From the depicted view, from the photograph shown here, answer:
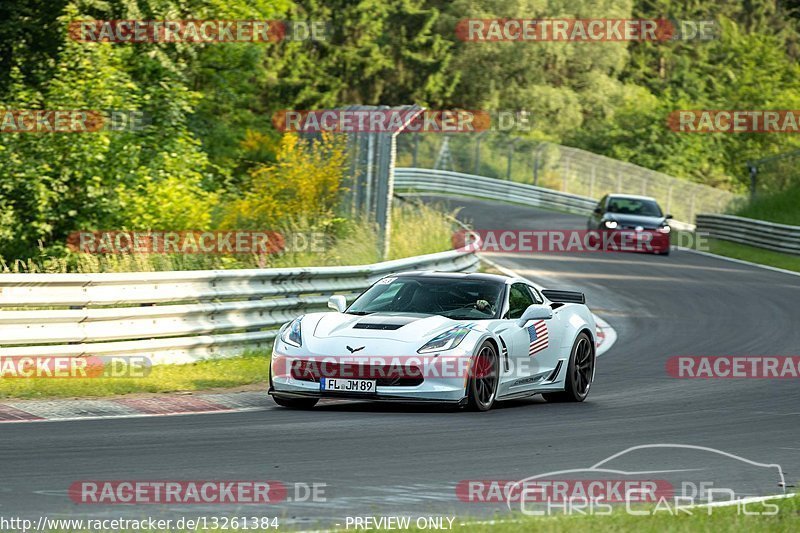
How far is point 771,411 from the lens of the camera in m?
13.0

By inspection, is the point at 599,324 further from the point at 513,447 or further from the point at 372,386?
the point at 513,447

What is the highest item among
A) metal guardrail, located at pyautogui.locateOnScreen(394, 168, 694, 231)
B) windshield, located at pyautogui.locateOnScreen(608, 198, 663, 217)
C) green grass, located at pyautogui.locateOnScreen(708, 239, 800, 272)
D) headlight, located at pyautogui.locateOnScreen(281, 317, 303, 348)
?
headlight, located at pyautogui.locateOnScreen(281, 317, 303, 348)

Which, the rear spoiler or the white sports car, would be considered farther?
the rear spoiler

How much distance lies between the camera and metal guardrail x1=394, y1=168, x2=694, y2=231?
197 ft

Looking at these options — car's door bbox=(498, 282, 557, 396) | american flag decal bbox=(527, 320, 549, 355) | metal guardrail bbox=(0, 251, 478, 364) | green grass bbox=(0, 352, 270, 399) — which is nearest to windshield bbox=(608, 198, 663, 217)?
metal guardrail bbox=(0, 251, 478, 364)

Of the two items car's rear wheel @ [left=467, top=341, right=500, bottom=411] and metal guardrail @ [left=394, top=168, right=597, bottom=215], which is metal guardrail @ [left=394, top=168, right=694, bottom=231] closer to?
metal guardrail @ [left=394, top=168, right=597, bottom=215]

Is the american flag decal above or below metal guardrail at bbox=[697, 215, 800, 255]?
above

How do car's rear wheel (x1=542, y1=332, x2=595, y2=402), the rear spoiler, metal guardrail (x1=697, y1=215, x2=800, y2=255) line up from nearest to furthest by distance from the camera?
car's rear wheel (x1=542, y1=332, x2=595, y2=402)
the rear spoiler
metal guardrail (x1=697, y1=215, x2=800, y2=255)

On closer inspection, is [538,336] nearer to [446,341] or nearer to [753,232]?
[446,341]

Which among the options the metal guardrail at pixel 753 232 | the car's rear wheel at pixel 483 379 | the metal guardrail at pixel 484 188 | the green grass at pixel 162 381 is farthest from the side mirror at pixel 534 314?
the metal guardrail at pixel 484 188

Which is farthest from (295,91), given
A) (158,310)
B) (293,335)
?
(293,335)

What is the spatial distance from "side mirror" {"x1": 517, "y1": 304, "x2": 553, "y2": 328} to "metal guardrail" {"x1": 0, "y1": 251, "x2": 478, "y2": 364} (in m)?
3.66

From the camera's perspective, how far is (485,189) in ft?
201

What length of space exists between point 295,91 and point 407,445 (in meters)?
59.2
